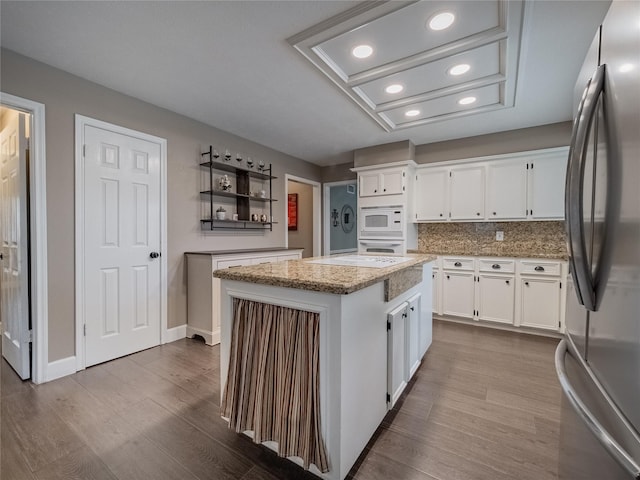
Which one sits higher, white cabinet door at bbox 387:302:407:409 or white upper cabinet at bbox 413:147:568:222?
white upper cabinet at bbox 413:147:568:222

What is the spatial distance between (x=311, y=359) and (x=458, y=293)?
3061 millimetres

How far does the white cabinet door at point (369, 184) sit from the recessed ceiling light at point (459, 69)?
6.26 ft

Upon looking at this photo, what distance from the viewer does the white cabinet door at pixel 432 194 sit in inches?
158

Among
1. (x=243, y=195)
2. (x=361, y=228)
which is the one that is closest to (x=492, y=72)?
(x=361, y=228)

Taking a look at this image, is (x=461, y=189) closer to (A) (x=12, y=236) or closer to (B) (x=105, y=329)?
(B) (x=105, y=329)

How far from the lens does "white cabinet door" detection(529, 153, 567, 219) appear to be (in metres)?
3.33

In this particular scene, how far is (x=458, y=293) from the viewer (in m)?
3.77

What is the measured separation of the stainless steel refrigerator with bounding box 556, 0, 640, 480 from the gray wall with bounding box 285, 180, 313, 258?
16.0 feet

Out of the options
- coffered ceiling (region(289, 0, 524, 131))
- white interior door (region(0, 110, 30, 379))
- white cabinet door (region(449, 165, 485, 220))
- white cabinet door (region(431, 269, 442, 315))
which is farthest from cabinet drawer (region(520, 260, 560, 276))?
white interior door (region(0, 110, 30, 379))

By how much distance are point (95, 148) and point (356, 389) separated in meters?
2.78

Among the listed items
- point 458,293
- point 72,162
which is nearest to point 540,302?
point 458,293

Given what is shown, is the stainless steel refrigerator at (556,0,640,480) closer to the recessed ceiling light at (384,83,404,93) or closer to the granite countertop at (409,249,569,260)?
the recessed ceiling light at (384,83,404,93)

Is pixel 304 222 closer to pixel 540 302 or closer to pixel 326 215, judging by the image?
pixel 326 215

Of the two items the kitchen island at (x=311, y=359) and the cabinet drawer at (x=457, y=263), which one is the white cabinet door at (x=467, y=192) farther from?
the kitchen island at (x=311, y=359)
